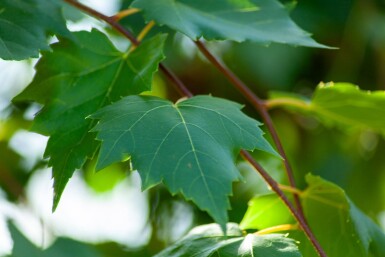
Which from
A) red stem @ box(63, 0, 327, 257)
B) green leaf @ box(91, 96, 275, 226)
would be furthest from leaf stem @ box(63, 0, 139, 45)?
green leaf @ box(91, 96, 275, 226)

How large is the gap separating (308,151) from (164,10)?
40.3 inches

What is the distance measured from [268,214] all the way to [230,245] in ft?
0.51

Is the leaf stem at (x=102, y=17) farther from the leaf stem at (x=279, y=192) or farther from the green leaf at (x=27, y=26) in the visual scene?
the leaf stem at (x=279, y=192)

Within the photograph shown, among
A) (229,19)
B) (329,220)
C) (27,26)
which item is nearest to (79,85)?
(27,26)

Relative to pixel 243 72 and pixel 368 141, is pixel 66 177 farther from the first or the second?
pixel 368 141

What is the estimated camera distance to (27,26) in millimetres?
897

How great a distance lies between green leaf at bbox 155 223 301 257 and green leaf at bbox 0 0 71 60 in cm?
26

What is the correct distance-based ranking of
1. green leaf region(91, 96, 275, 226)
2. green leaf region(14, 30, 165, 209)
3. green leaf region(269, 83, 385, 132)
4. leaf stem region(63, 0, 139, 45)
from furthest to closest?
green leaf region(269, 83, 385, 132) < leaf stem region(63, 0, 139, 45) < green leaf region(14, 30, 165, 209) < green leaf region(91, 96, 275, 226)

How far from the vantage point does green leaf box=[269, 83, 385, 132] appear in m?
1.13

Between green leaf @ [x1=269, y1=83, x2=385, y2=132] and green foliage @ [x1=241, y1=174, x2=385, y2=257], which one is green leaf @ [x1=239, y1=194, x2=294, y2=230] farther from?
green leaf @ [x1=269, y1=83, x2=385, y2=132]

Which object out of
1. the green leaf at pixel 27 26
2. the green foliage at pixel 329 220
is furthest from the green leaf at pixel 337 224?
the green leaf at pixel 27 26

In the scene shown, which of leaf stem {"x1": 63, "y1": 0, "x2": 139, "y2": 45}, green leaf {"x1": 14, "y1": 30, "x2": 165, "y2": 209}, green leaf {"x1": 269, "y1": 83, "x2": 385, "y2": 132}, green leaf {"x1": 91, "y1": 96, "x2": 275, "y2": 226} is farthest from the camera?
green leaf {"x1": 269, "y1": 83, "x2": 385, "y2": 132}

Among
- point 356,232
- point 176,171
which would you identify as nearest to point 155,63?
point 176,171

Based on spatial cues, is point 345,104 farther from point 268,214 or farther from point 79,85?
point 79,85
